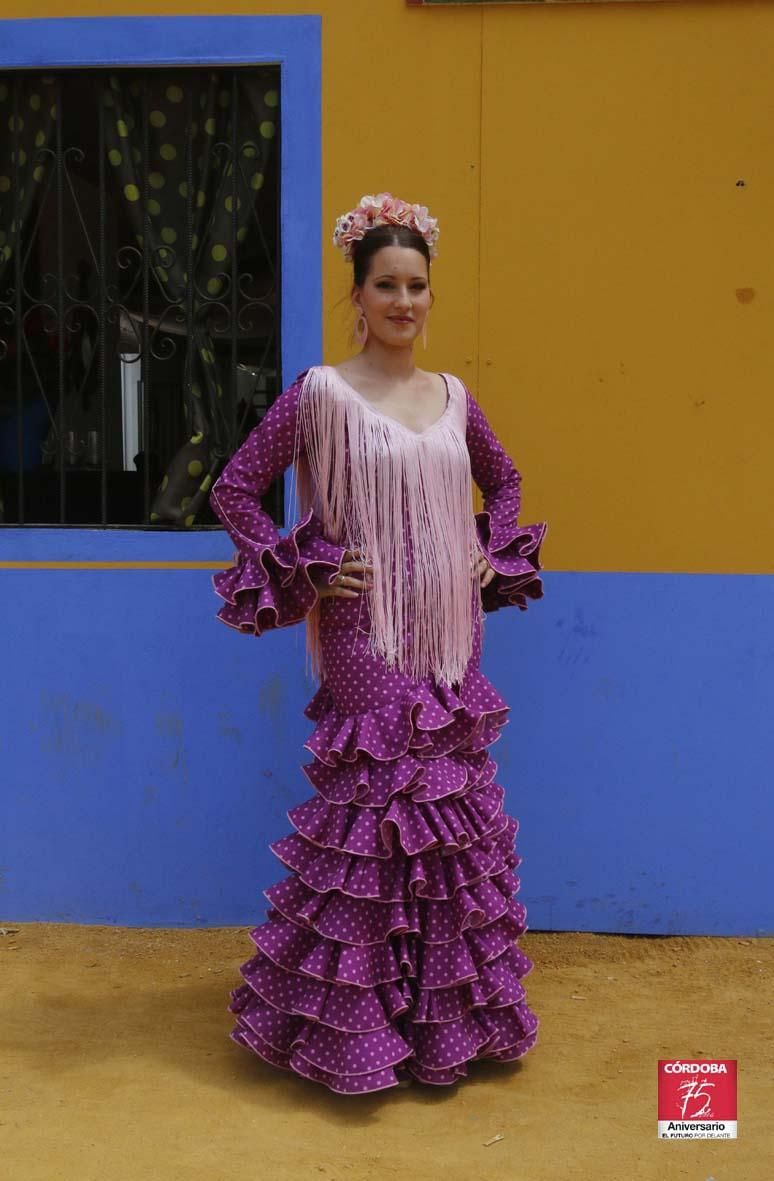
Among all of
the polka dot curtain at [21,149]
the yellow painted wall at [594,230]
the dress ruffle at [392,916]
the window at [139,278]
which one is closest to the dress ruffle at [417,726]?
the dress ruffle at [392,916]

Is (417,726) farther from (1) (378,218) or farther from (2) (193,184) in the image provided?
(2) (193,184)

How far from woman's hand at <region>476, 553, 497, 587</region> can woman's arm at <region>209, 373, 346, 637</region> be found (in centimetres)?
37

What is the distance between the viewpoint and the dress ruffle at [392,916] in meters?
Result: 3.08

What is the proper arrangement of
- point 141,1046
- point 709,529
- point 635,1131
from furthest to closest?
point 709,529
point 141,1046
point 635,1131

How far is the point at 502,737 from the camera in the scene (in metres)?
4.09

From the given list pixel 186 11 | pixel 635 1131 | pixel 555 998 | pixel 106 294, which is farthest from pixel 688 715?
pixel 186 11

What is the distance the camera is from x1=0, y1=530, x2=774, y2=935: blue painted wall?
159 inches

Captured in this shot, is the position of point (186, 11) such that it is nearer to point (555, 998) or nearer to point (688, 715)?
point (688, 715)

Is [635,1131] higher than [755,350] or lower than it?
lower

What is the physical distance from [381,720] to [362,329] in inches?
37.6

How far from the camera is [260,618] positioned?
10.2 feet

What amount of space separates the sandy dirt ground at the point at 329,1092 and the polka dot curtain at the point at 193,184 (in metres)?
1.78

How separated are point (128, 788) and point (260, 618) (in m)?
1.29
